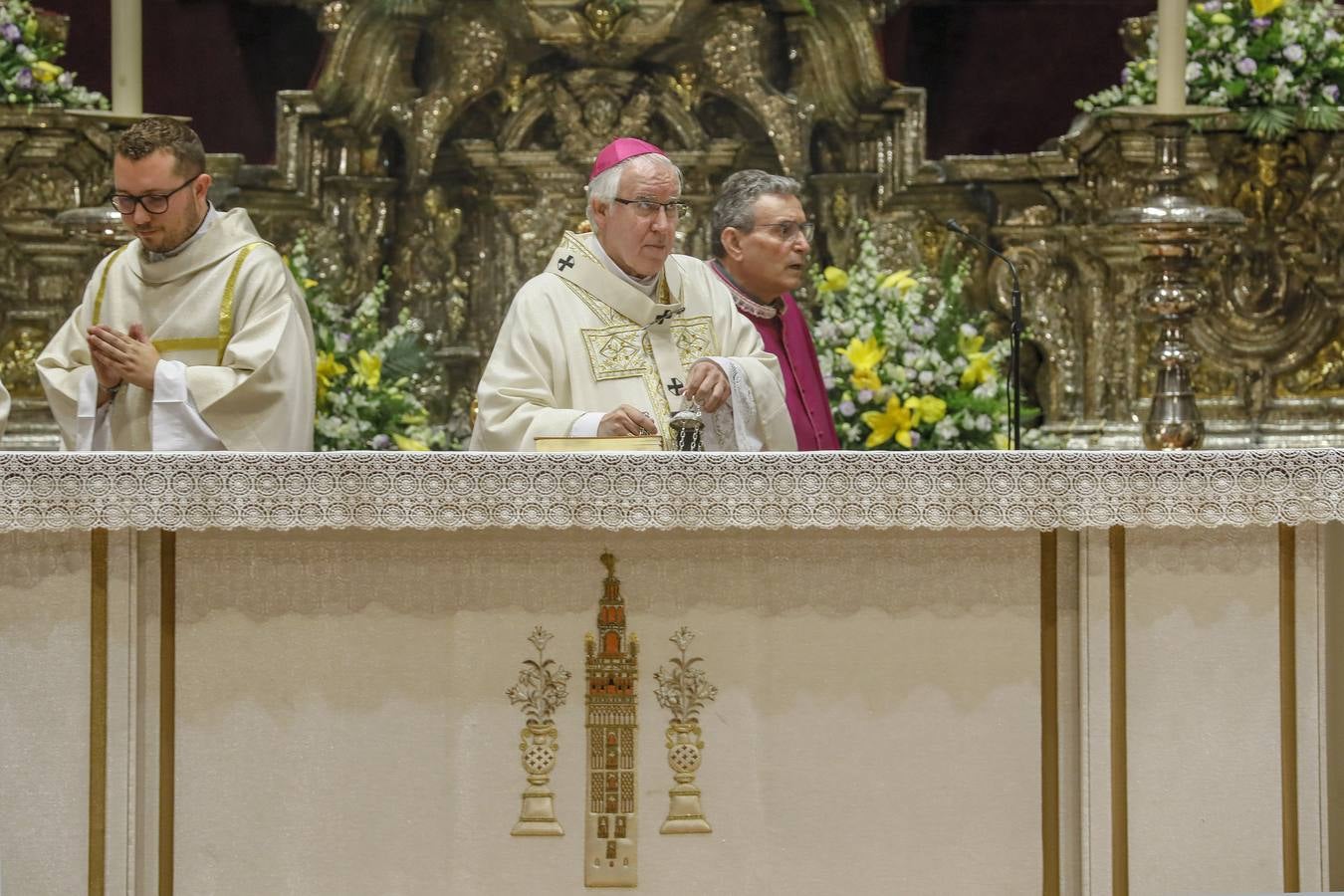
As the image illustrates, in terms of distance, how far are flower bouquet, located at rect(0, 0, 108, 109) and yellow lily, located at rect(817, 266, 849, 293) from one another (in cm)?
248

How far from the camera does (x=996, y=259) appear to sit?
630 centimetres

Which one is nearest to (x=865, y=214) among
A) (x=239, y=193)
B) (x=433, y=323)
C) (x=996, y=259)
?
(x=996, y=259)

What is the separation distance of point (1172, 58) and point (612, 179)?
165 centimetres

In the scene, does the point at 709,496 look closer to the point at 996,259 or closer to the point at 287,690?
the point at 287,690

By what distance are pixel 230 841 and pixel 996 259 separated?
3484mm

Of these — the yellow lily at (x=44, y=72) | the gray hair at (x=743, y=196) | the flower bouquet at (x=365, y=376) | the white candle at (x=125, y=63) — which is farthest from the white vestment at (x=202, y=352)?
the yellow lily at (x=44, y=72)

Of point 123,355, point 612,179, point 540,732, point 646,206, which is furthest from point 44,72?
point 540,732

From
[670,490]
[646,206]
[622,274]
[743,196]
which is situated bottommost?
[670,490]

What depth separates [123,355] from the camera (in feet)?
14.7

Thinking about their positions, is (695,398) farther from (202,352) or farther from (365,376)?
(365,376)

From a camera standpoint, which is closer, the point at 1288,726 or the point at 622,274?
the point at 1288,726

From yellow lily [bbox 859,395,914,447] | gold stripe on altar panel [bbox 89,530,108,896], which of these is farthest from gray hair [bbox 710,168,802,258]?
gold stripe on altar panel [bbox 89,530,108,896]

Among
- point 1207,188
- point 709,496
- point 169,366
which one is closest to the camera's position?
point 709,496

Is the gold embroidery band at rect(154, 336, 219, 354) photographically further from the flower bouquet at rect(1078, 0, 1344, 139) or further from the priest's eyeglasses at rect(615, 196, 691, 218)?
the flower bouquet at rect(1078, 0, 1344, 139)
